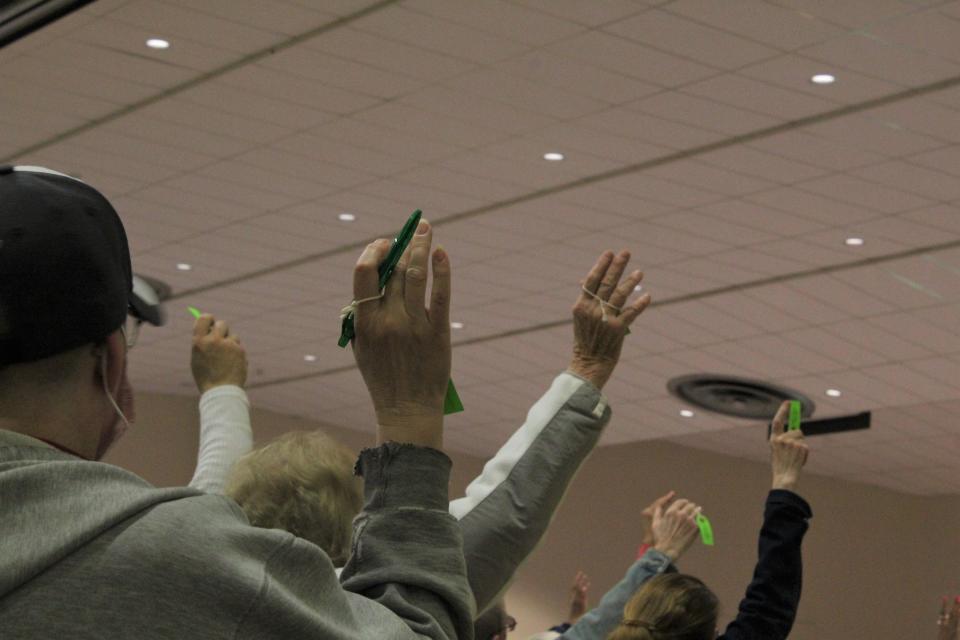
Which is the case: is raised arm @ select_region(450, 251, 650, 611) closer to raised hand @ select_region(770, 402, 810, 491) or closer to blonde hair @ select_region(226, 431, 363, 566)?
blonde hair @ select_region(226, 431, 363, 566)

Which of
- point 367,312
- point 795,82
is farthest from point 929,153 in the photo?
point 367,312

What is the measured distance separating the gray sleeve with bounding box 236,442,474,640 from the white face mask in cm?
26

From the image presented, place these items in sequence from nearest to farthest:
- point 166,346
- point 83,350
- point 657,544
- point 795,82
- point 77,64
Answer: point 83,350 → point 657,544 → point 795,82 → point 77,64 → point 166,346

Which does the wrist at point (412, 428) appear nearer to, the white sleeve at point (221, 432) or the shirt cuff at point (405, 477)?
the shirt cuff at point (405, 477)

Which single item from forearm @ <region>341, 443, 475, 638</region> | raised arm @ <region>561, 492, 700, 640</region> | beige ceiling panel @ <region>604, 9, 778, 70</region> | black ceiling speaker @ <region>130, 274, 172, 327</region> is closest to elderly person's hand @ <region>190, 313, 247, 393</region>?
black ceiling speaker @ <region>130, 274, 172, 327</region>

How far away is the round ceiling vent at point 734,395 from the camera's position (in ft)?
63.7

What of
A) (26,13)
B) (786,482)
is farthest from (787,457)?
(26,13)

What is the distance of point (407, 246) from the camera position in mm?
1680

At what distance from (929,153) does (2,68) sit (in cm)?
731

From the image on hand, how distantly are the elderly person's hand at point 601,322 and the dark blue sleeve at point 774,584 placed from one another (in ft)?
4.45

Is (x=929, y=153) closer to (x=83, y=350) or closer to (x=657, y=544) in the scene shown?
(x=657, y=544)

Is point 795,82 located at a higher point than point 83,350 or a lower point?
higher

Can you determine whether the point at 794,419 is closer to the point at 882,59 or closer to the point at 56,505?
the point at 56,505

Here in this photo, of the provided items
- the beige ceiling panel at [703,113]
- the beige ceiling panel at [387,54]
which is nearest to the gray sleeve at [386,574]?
the beige ceiling panel at [387,54]
